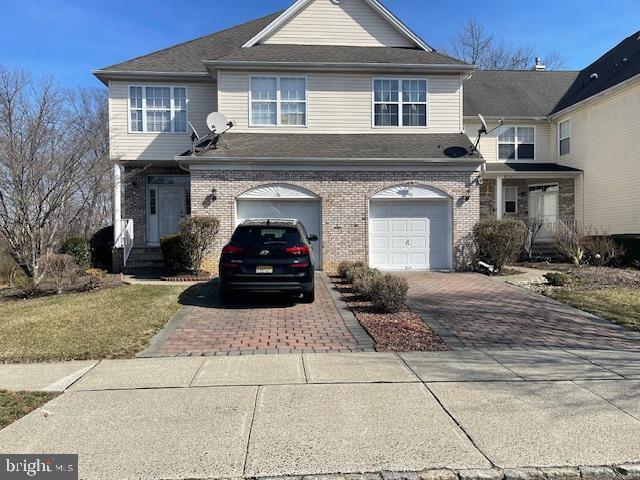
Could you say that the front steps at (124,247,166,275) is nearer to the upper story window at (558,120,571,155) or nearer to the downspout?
the downspout

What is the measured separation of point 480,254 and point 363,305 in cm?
687

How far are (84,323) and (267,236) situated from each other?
362 centimetres

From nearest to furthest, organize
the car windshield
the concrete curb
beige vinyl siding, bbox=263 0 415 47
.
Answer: the concrete curb
the car windshield
beige vinyl siding, bbox=263 0 415 47

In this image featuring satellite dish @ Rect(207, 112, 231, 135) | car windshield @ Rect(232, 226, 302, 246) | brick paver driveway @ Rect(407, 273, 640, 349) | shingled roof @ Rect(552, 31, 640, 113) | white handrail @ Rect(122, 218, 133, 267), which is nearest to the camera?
brick paver driveway @ Rect(407, 273, 640, 349)

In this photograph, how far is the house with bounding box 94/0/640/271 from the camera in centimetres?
1526

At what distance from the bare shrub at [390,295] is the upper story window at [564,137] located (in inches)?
645

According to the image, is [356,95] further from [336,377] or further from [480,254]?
Answer: [336,377]

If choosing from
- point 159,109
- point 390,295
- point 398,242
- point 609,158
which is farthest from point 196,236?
point 609,158

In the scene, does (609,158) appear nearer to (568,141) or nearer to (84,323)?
(568,141)

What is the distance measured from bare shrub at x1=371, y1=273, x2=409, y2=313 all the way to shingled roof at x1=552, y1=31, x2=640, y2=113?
1465cm

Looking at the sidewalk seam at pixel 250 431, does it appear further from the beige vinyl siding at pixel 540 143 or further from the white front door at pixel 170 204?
the beige vinyl siding at pixel 540 143

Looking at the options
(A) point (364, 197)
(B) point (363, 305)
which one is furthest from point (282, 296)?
(A) point (364, 197)

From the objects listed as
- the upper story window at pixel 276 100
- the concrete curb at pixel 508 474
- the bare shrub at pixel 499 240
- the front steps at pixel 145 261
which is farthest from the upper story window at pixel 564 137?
the concrete curb at pixel 508 474

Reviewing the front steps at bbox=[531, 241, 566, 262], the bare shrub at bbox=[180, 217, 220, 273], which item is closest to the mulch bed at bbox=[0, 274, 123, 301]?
the bare shrub at bbox=[180, 217, 220, 273]
